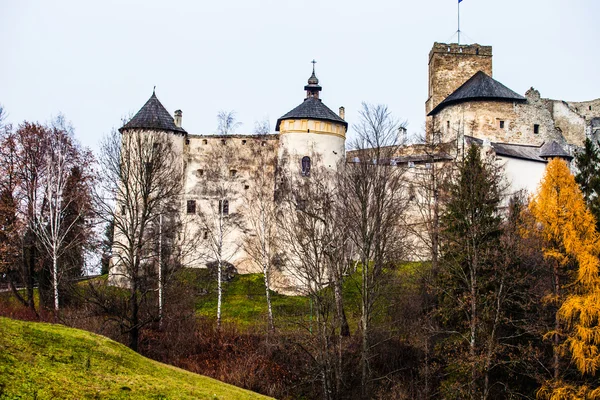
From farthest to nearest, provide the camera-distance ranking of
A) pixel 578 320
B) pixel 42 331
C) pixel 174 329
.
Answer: pixel 174 329
pixel 578 320
pixel 42 331

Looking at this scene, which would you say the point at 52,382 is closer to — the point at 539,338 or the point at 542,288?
the point at 539,338

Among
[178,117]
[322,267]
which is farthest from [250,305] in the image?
[178,117]

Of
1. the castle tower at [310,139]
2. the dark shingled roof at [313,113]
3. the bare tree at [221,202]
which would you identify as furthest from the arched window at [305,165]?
the bare tree at [221,202]

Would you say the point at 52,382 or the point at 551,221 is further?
the point at 551,221

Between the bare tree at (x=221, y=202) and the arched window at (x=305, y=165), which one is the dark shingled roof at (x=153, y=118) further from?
the arched window at (x=305, y=165)

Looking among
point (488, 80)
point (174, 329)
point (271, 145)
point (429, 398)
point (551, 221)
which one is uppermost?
point (488, 80)

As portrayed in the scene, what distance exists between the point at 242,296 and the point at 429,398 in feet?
42.3

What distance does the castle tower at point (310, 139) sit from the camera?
124 feet

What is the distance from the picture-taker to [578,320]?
23.3 metres

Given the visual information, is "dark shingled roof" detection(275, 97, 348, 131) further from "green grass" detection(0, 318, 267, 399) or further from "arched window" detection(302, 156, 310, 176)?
"green grass" detection(0, 318, 267, 399)

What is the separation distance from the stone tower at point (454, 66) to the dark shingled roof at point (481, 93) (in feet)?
7.78

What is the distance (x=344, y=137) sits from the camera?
39.3 meters

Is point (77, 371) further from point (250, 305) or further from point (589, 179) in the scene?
point (589, 179)

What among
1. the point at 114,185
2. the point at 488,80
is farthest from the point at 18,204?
the point at 488,80
